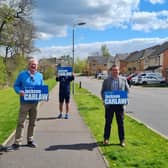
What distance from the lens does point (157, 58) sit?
289 feet

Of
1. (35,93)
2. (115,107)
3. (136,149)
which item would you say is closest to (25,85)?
(35,93)

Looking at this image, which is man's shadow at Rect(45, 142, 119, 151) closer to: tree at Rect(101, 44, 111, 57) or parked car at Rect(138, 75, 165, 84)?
parked car at Rect(138, 75, 165, 84)

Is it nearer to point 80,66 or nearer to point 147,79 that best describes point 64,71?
point 147,79

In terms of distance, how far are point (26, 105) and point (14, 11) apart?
140 feet

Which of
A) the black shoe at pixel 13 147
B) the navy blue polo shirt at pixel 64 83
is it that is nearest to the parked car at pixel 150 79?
the navy blue polo shirt at pixel 64 83

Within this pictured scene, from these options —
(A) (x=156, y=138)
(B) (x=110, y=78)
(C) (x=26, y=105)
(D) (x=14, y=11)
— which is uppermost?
(D) (x=14, y=11)

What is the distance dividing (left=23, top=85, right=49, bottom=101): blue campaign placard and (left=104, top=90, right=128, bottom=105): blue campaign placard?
4.39 feet

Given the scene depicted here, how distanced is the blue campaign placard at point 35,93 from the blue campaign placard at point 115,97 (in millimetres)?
1338

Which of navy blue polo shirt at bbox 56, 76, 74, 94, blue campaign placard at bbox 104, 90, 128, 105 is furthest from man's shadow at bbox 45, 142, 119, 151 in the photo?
navy blue polo shirt at bbox 56, 76, 74, 94

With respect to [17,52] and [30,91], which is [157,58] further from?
[30,91]

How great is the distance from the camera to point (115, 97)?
350 inches

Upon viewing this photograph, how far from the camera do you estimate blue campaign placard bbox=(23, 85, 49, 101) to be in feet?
27.1

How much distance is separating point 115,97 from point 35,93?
176 cm

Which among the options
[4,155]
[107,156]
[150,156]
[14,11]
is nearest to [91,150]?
[107,156]
